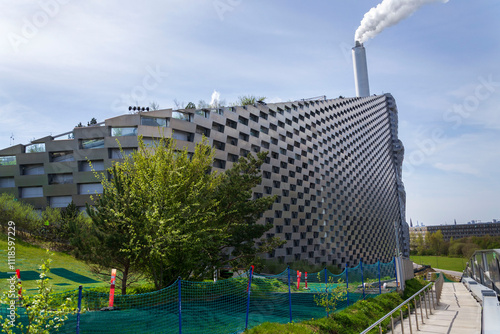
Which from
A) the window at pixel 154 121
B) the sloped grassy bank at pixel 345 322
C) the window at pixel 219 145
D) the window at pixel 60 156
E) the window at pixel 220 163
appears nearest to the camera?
the sloped grassy bank at pixel 345 322

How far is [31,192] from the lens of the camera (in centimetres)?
3344

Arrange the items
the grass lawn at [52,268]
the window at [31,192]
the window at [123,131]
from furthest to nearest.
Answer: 1. the window at [31,192]
2. the window at [123,131]
3. the grass lawn at [52,268]

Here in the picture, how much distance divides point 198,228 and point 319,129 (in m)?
49.8

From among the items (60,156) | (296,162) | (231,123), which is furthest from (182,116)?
(296,162)

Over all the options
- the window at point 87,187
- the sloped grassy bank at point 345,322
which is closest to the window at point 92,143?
the window at point 87,187

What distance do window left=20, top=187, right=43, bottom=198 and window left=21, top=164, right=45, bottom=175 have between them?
1438 millimetres

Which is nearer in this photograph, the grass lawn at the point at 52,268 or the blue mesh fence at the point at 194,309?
the blue mesh fence at the point at 194,309

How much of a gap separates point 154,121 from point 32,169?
1274cm

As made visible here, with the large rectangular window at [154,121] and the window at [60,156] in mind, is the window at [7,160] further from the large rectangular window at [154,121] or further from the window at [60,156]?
the large rectangular window at [154,121]

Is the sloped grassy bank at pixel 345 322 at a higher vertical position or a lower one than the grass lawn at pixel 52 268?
lower

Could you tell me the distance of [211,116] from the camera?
124 ft

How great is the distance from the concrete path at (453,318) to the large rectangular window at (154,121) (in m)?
26.1

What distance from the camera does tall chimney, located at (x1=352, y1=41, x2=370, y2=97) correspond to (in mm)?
99000

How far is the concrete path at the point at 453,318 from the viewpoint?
1040cm
